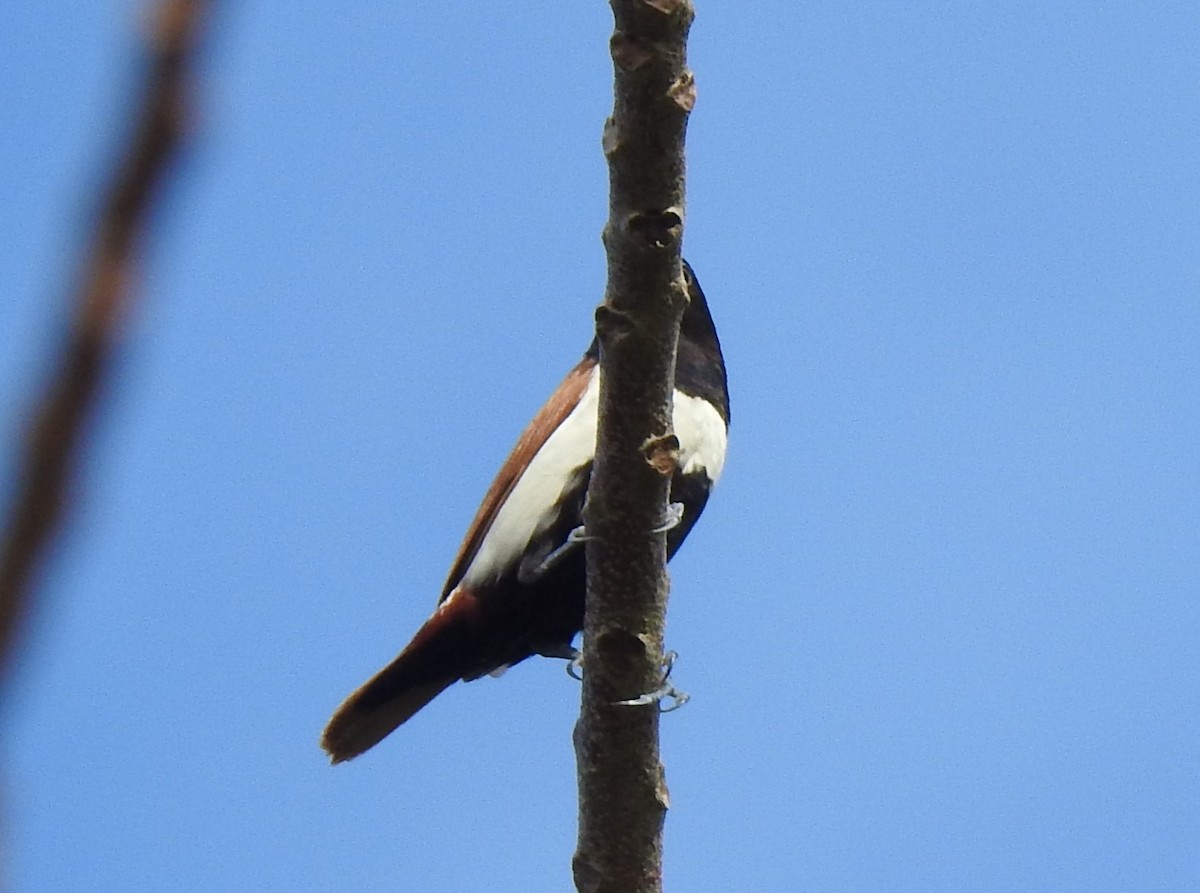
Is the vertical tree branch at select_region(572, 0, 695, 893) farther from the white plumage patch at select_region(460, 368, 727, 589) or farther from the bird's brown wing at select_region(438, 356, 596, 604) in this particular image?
the bird's brown wing at select_region(438, 356, 596, 604)

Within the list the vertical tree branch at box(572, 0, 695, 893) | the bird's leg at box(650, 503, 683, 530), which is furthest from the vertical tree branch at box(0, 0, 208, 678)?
the bird's leg at box(650, 503, 683, 530)

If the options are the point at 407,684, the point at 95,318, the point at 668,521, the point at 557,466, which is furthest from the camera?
the point at 407,684

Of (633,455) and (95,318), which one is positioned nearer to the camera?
(95,318)

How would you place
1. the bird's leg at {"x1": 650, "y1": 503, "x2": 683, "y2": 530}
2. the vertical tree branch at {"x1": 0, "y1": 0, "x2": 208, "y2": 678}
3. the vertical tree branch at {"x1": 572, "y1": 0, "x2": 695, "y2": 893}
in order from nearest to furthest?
the vertical tree branch at {"x1": 0, "y1": 0, "x2": 208, "y2": 678}, the vertical tree branch at {"x1": 572, "y1": 0, "x2": 695, "y2": 893}, the bird's leg at {"x1": 650, "y1": 503, "x2": 683, "y2": 530}

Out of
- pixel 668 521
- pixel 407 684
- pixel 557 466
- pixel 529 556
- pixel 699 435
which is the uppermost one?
pixel 699 435

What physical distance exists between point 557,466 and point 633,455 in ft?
5.67

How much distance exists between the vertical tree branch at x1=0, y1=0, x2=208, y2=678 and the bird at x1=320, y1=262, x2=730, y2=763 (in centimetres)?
513

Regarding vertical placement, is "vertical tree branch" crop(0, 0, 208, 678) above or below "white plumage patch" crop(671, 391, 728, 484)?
below

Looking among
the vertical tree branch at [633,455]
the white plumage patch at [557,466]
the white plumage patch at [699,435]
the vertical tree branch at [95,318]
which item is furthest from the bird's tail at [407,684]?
the vertical tree branch at [95,318]

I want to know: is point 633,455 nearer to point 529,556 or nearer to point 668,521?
Answer: point 668,521

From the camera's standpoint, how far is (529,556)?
594cm

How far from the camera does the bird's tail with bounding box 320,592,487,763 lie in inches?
245

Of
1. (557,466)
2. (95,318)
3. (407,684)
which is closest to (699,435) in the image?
(557,466)

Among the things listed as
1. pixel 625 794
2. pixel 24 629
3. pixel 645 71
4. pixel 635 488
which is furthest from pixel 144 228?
pixel 625 794
